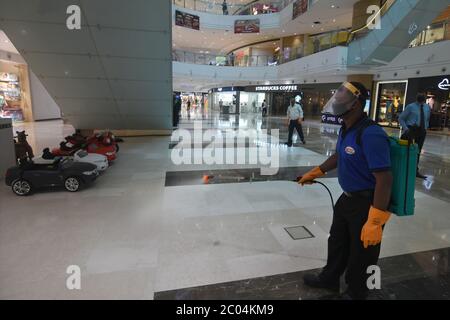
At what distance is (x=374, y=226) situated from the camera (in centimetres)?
168

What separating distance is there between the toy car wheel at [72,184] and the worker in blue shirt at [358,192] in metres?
3.94

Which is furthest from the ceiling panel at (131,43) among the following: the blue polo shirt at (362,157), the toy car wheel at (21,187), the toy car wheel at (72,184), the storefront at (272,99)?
the storefront at (272,99)

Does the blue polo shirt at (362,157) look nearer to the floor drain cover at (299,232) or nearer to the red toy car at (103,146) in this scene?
the floor drain cover at (299,232)

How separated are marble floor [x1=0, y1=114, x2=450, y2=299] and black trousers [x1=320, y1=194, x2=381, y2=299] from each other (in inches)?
10.2

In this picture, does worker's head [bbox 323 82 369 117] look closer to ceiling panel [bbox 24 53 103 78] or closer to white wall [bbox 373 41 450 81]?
ceiling panel [bbox 24 53 103 78]

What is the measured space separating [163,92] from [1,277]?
6.49 metres

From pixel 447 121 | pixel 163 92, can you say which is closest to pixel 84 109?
pixel 163 92

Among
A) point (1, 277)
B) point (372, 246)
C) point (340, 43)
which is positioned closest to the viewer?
point (372, 246)

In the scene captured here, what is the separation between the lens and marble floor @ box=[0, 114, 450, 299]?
224cm

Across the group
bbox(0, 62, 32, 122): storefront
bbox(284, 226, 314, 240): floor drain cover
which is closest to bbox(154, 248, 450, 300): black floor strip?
bbox(284, 226, 314, 240): floor drain cover

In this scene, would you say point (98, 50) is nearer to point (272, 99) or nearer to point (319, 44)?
point (319, 44)

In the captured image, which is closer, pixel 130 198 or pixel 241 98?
pixel 130 198

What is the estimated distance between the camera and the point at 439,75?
13719mm
